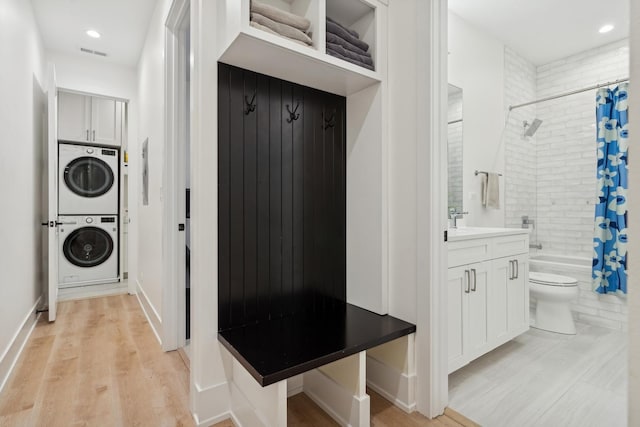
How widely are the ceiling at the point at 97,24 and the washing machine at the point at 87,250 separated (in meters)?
2.06

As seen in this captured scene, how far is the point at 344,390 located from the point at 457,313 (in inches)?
30.4

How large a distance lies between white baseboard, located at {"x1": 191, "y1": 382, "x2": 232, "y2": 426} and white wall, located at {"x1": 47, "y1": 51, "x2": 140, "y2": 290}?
2800 millimetres

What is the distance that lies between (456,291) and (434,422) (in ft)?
2.14

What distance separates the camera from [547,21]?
2.93 m

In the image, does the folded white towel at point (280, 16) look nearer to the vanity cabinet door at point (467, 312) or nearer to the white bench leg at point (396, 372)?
the vanity cabinet door at point (467, 312)

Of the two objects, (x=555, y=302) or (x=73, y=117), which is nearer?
(x=555, y=302)

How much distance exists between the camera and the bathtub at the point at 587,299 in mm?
2811

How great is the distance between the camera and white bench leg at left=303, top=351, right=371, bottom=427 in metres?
1.39

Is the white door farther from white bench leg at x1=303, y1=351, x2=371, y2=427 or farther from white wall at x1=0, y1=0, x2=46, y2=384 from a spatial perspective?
white bench leg at x1=303, y1=351, x2=371, y2=427

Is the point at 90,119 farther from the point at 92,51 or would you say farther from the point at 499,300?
the point at 499,300

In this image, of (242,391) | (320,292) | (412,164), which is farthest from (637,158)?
(242,391)

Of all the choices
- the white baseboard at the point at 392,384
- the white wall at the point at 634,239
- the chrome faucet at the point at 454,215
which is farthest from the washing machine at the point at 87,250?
the white wall at the point at 634,239

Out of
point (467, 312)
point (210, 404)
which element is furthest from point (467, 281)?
point (210, 404)

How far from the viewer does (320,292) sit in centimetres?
186
